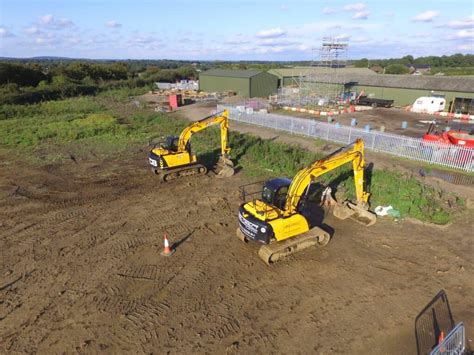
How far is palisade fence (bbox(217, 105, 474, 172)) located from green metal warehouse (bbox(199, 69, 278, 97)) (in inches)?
700

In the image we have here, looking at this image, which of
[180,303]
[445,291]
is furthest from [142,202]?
[445,291]

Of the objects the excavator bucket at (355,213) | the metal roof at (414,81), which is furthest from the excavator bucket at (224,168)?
the metal roof at (414,81)

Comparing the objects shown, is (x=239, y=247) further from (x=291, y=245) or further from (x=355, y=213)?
(x=355, y=213)

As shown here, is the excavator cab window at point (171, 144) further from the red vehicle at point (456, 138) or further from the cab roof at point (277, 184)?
the red vehicle at point (456, 138)

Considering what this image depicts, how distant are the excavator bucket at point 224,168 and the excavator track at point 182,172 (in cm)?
81

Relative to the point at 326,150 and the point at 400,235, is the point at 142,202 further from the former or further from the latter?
the point at 326,150

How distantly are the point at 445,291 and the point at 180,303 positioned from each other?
22.0 feet

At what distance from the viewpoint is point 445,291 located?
850 centimetres

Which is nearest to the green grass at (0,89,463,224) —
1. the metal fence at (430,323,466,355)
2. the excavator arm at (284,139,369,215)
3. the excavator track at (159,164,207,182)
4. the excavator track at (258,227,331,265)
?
the excavator track at (159,164,207,182)

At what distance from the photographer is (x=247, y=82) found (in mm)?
42500

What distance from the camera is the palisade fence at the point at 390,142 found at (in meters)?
16.2

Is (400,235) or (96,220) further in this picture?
(96,220)

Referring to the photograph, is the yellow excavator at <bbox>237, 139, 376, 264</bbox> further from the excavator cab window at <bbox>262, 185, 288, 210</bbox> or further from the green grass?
the green grass

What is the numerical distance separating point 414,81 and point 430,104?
470cm
